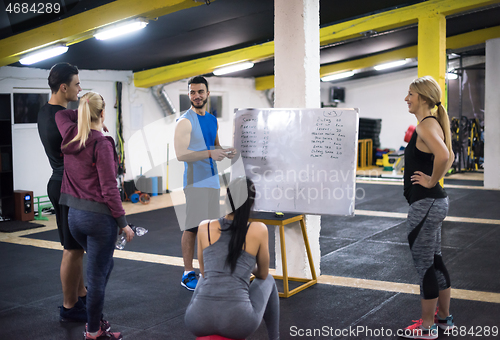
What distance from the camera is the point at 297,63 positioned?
155 inches

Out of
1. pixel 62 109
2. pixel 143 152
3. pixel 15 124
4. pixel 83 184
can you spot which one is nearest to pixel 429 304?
pixel 83 184

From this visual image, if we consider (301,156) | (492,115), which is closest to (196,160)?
(301,156)

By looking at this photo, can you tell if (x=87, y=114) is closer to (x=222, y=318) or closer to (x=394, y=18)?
(x=222, y=318)

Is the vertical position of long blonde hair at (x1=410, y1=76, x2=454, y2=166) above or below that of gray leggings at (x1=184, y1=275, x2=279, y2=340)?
above

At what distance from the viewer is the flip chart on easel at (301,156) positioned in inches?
142

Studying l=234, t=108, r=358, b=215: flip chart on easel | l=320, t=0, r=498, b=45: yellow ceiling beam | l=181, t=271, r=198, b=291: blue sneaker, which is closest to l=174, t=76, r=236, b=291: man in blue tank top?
l=181, t=271, r=198, b=291: blue sneaker

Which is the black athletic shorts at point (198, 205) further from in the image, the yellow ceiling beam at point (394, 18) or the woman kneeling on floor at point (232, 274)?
the yellow ceiling beam at point (394, 18)

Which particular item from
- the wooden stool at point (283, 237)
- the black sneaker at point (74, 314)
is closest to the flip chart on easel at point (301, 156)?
the wooden stool at point (283, 237)

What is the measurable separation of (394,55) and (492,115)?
278 centimetres

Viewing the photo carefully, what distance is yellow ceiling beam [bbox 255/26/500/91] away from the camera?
10.1 metres

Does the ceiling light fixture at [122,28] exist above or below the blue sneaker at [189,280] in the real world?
above

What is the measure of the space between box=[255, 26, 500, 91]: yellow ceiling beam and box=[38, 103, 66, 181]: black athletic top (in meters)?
9.39

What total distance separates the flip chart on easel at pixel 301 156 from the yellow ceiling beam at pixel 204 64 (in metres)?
4.80

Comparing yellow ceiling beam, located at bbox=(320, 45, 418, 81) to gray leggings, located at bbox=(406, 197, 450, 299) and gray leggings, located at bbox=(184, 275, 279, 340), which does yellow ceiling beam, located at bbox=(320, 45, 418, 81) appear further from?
gray leggings, located at bbox=(184, 275, 279, 340)
